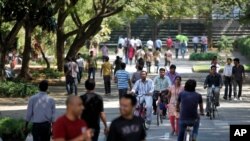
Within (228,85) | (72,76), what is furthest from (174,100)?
(72,76)

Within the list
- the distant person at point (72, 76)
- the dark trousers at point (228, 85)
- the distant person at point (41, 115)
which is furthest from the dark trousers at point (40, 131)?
the dark trousers at point (228, 85)

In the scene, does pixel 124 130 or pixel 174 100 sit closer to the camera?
pixel 124 130

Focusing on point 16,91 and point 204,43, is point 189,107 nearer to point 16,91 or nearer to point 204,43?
point 16,91

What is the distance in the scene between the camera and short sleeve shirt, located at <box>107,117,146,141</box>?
912cm

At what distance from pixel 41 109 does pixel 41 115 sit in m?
0.11

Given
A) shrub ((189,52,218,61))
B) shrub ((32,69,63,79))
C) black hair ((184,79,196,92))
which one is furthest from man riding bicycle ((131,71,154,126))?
shrub ((189,52,218,61))

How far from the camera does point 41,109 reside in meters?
13.1

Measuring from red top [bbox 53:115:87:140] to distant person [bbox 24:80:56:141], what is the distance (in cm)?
403

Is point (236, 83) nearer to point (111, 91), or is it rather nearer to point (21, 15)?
point (111, 91)

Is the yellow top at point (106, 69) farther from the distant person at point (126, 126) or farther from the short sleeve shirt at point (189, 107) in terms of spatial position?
the distant person at point (126, 126)

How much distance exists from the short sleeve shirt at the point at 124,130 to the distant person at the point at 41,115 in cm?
410

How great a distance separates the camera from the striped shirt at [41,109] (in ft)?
43.1

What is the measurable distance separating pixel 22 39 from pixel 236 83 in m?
22.0

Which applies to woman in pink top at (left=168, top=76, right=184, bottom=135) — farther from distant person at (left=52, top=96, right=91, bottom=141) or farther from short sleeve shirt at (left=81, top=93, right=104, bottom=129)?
distant person at (left=52, top=96, right=91, bottom=141)
